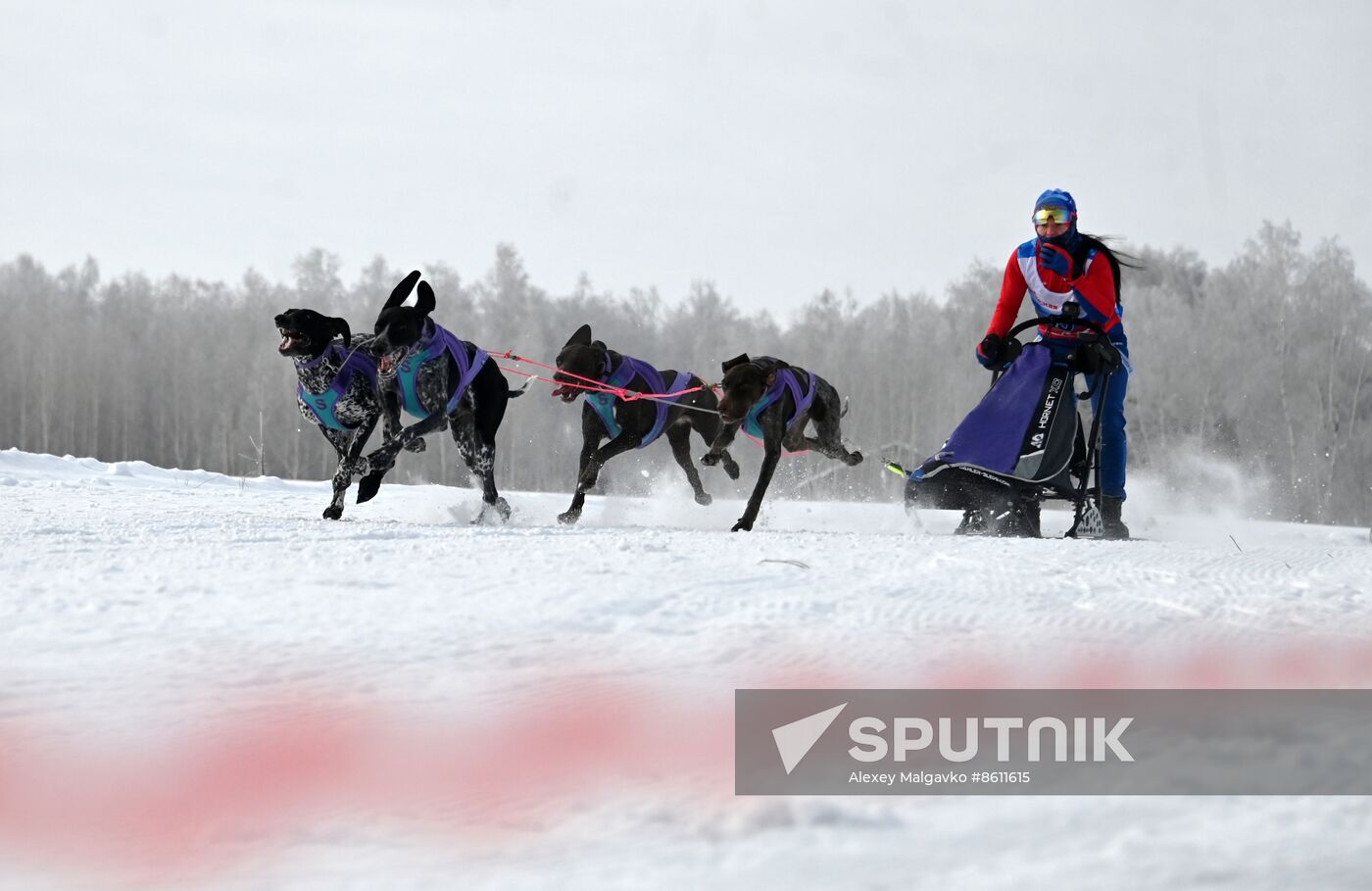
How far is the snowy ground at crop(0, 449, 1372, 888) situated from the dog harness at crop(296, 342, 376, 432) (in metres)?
2.93

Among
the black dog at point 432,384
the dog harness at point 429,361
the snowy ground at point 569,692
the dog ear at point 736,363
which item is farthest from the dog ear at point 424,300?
the snowy ground at point 569,692

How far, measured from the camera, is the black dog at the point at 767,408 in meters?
7.16

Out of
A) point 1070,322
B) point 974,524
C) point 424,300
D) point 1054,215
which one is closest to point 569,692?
point 974,524

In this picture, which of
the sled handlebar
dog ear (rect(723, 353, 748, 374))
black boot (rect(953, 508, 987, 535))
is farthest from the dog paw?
the sled handlebar

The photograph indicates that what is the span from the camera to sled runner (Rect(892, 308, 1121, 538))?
20.3 feet

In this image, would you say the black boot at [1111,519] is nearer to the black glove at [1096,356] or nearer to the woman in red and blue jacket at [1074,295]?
the woman in red and blue jacket at [1074,295]

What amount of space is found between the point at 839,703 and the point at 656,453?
37.3 m

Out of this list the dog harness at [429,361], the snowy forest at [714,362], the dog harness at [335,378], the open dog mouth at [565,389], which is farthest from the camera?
the snowy forest at [714,362]

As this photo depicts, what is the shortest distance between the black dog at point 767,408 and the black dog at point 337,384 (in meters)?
2.09

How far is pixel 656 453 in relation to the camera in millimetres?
39250

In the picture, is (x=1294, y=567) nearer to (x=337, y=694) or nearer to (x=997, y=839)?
(x=997, y=839)

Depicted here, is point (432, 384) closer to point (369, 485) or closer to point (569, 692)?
point (369, 485)

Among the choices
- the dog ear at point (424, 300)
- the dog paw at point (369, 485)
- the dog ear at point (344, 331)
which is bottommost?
the dog paw at point (369, 485)

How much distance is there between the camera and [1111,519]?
635 centimetres
